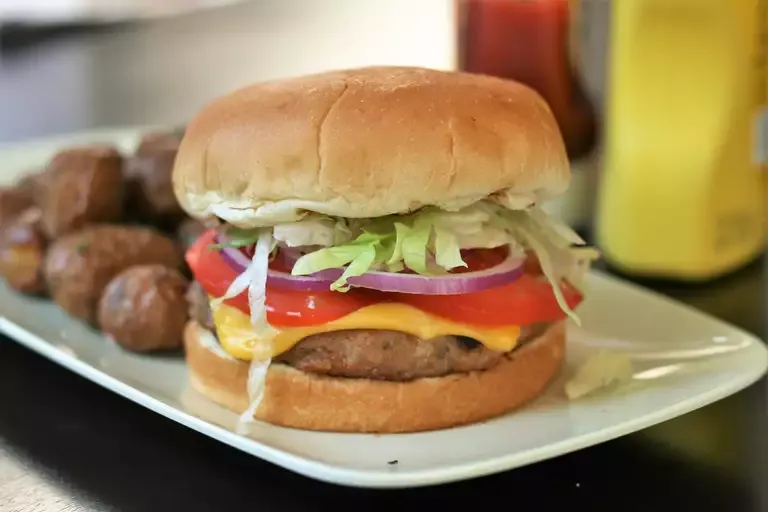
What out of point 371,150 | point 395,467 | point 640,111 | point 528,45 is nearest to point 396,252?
point 371,150

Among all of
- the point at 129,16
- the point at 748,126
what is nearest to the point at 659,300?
the point at 748,126

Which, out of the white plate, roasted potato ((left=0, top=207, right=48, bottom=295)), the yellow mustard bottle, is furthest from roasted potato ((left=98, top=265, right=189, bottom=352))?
the yellow mustard bottle

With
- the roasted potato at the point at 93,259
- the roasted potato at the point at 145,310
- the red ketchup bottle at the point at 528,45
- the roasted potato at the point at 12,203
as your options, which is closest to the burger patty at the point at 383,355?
the roasted potato at the point at 145,310

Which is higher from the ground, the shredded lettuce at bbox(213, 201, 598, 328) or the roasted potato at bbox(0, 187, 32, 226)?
the shredded lettuce at bbox(213, 201, 598, 328)

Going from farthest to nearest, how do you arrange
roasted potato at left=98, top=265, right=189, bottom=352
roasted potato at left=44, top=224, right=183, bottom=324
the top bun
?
roasted potato at left=44, top=224, right=183, bottom=324 → roasted potato at left=98, top=265, right=189, bottom=352 → the top bun

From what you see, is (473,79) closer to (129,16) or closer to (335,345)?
(335,345)

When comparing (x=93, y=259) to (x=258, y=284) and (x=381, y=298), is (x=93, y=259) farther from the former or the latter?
(x=381, y=298)

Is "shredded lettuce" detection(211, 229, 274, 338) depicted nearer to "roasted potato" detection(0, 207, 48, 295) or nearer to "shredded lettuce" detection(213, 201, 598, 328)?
"shredded lettuce" detection(213, 201, 598, 328)
